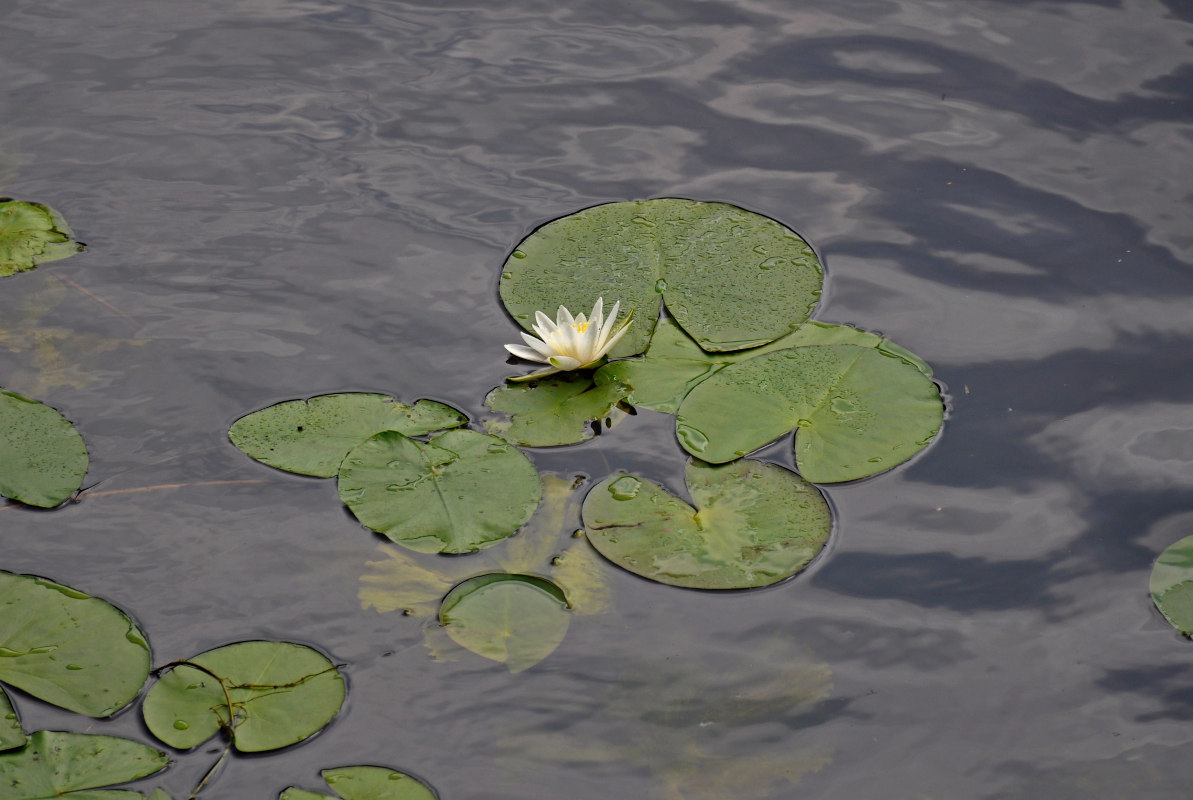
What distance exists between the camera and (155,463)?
104 inches

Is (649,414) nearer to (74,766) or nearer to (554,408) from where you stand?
(554,408)

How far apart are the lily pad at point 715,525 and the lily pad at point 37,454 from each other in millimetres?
1419

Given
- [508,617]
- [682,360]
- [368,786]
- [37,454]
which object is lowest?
[368,786]

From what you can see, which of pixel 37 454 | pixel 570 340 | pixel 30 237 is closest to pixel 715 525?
Result: pixel 570 340

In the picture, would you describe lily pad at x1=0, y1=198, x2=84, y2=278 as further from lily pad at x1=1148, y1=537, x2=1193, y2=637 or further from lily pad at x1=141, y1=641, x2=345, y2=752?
lily pad at x1=1148, y1=537, x2=1193, y2=637

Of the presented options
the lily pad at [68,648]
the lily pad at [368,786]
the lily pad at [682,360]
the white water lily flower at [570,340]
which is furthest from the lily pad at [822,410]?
the lily pad at [68,648]

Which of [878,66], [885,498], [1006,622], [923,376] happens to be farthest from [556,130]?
[1006,622]

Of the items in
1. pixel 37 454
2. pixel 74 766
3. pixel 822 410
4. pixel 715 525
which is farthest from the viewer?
pixel 822 410

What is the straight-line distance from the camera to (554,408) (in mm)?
2764

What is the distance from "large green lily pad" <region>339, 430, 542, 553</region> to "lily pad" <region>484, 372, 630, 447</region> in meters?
0.08

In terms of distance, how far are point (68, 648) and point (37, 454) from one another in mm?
692

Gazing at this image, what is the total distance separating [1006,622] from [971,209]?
1.64 m

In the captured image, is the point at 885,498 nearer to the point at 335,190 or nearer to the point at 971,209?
the point at 971,209

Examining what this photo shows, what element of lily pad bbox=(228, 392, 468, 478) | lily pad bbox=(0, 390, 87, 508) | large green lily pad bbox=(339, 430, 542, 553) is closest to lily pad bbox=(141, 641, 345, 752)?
large green lily pad bbox=(339, 430, 542, 553)
